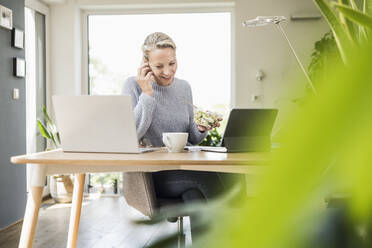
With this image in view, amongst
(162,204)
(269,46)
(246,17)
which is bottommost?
(162,204)

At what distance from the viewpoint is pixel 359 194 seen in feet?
0.48

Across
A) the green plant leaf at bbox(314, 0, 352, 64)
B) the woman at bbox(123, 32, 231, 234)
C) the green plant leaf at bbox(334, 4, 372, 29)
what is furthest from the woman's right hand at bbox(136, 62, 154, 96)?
the green plant leaf at bbox(334, 4, 372, 29)

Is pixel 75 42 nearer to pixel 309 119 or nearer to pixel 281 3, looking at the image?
pixel 281 3

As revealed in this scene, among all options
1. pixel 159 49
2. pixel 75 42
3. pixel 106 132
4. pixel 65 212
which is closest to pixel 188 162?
pixel 106 132

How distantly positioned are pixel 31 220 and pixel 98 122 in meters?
0.43

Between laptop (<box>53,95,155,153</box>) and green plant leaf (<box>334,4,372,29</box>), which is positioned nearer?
green plant leaf (<box>334,4,372,29</box>)

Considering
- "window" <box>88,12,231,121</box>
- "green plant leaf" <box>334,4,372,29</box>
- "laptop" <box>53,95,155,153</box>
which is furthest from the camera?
"window" <box>88,12,231,121</box>

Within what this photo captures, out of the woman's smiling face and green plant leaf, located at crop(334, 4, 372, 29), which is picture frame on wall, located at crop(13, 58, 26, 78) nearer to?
the woman's smiling face

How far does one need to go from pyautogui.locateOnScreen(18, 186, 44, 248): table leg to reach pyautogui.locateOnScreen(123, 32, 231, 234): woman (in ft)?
1.82

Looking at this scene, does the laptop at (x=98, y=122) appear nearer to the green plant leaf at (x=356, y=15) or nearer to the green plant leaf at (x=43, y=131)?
the green plant leaf at (x=356, y=15)

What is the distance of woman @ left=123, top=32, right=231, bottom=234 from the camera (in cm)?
185

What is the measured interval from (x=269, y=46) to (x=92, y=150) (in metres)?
3.71

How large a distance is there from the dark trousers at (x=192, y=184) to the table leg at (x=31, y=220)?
1.82ft

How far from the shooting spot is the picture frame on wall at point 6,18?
3.45 metres
